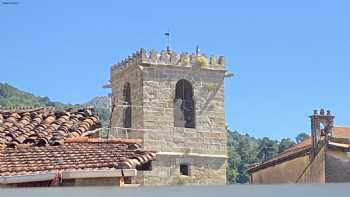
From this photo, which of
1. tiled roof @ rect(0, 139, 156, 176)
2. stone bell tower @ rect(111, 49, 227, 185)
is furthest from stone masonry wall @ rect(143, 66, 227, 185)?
tiled roof @ rect(0, 139, 156, 176)

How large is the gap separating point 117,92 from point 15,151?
32.5m

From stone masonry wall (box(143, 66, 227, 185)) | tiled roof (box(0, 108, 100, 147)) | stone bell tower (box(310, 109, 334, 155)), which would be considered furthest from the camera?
stone masonry wall (box(143, 66, 227, 185))

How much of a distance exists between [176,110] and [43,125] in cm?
3015

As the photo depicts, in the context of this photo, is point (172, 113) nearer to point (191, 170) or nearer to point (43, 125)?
point (191, 170)

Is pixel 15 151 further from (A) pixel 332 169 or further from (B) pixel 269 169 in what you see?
(B) pixel 269 169

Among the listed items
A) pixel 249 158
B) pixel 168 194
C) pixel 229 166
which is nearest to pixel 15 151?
pixel 168 194

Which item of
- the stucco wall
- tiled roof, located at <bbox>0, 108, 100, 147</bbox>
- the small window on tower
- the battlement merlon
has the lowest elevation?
the small window on tower

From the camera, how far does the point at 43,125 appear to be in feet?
30.9

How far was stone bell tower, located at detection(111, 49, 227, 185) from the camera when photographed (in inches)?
1487

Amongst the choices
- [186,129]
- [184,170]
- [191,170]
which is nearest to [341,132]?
[191,170]

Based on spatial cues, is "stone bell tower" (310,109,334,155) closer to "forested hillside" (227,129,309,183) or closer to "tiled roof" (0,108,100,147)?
"forested hillside" (227,129,309,183)

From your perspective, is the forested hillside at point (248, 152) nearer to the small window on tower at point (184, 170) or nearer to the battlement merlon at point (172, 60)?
the small window on tower at point (184, 170)

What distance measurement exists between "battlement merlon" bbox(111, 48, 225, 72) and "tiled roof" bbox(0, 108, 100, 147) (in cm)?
2694

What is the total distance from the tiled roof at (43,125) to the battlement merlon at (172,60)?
1060 inches
